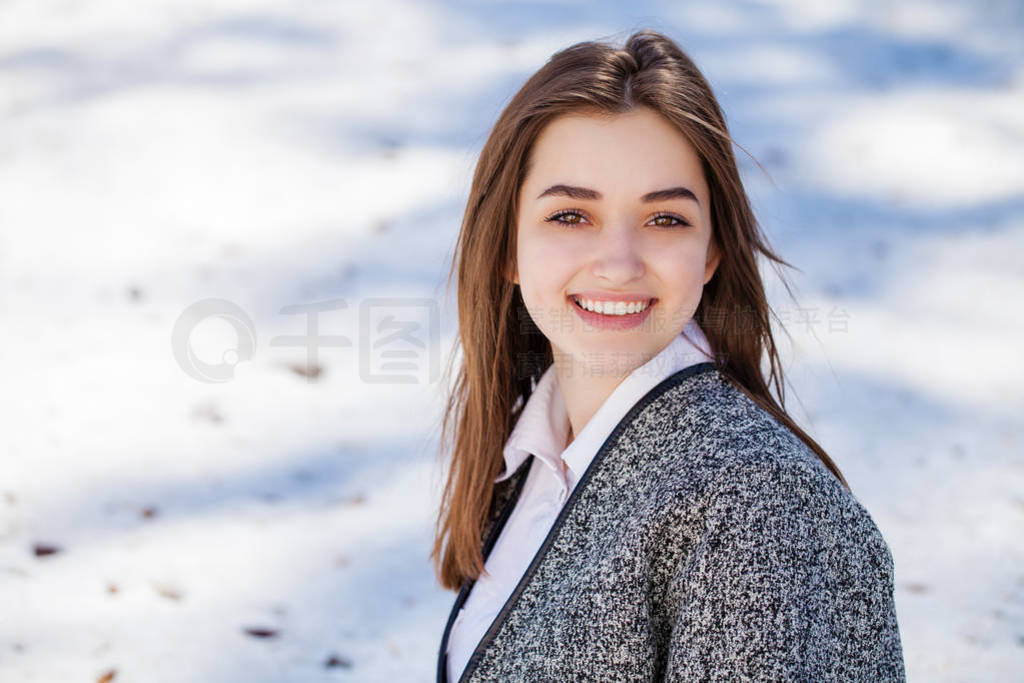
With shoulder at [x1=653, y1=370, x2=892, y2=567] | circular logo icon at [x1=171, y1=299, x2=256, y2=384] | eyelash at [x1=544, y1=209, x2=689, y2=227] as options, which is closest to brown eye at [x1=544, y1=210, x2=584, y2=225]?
eyelash at [x1=544, y1=209, x2=689, y2=227]

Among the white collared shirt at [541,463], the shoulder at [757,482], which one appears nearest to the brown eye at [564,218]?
the white collared shirt at [541,463]

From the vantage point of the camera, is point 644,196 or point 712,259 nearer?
point 644,196

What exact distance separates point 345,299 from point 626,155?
9.04 feet

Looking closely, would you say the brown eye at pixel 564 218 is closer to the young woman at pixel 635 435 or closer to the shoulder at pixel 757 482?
the young woman at pixel 635 435

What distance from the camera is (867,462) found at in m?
3.29

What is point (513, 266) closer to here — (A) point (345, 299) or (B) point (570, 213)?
(B) point (570, 213)

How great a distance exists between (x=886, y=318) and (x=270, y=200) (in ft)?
9.61

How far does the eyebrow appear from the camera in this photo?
148cm

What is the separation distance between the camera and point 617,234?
149 centimetres

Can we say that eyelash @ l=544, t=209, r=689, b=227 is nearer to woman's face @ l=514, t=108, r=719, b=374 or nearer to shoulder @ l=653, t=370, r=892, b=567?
woman's face @ l=514, t=108, r=719, b=374

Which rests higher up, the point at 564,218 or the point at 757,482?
the point at 564,218

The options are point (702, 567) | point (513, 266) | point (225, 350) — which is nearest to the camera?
point (702, 567)

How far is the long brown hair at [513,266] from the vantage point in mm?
1546

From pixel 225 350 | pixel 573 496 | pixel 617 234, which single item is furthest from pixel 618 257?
pixel 225 350
